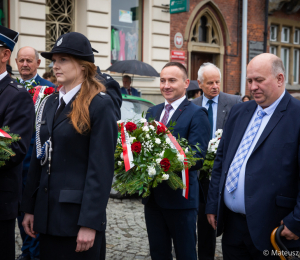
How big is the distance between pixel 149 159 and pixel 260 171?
38.7 inches

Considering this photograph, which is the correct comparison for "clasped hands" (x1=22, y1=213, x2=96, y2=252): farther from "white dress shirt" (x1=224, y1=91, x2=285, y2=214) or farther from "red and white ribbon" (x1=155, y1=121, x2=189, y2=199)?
"red and white ribbon" (x1=155, y1=121, x2=189, y2=199)

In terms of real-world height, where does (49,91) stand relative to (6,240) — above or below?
above

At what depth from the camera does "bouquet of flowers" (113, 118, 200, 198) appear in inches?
130

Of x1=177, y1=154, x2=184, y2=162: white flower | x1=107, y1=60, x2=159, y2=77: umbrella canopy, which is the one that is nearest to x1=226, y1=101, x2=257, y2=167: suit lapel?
x1=177, y1=154, x2=184, y2=162: white flower

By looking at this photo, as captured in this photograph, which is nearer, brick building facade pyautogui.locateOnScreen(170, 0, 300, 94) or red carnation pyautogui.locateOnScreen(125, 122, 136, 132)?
red carnation pyautogui.locateOnScreen(125, 122, 136, 132)

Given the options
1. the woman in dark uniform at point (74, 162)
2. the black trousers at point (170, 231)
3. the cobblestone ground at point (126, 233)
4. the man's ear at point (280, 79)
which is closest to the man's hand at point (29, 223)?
the woman in dark uniform at point (74, 162)

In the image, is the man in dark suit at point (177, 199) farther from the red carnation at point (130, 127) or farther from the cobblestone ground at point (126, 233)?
the cobblestone ground at point (126, 233)

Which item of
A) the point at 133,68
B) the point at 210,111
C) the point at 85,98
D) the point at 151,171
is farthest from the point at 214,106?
the point at 133,68

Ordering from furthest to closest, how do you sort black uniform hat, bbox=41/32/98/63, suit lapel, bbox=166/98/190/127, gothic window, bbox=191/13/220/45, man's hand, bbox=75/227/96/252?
gothic window, bbox=191/13/220/45
suit lapel, bbox=166/98/190/127
black uniform hat, bbox=41/32/98/63
man's hand, bbox=75/227/96/252

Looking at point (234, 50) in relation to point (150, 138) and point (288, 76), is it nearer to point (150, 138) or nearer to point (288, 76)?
point (288, 76)

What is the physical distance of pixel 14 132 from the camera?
9.67 feet

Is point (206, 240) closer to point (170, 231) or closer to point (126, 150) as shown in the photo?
point (170, 231)

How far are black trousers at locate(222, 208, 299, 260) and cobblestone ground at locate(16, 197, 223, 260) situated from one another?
195cm

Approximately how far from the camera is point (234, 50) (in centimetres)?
1722
